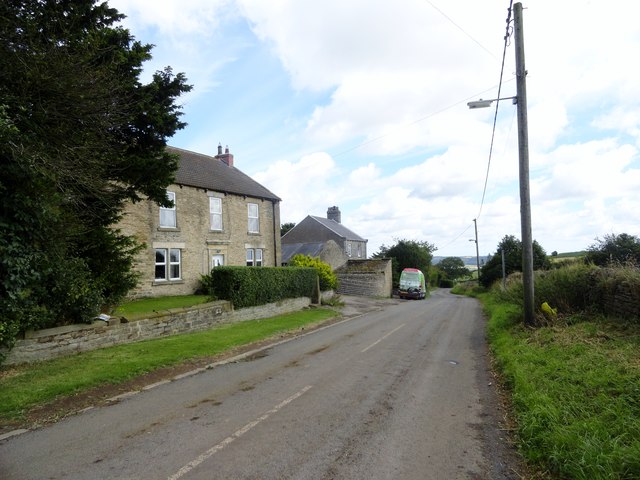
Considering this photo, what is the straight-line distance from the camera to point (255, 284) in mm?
18328

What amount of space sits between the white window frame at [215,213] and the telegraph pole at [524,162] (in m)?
17.8

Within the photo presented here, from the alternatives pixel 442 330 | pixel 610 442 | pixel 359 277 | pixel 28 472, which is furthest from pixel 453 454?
pixel 359 277

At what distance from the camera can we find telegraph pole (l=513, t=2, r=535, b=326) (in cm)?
1218

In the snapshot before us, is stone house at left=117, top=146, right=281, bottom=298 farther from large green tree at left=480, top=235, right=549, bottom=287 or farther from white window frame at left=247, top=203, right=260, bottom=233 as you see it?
large green tree at left=480, top=235, right=549, bottom=287

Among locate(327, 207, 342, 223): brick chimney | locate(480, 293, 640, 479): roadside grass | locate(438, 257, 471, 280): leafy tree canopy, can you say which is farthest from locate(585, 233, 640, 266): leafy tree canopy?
locate(438, 257, 471, 280): leafy tree canopy

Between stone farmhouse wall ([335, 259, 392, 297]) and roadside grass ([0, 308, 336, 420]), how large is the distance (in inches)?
1106

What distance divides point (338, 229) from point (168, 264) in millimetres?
34590

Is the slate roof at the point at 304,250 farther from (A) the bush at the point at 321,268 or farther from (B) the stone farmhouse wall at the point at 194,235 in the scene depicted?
(B) the stone farmhouse wall at the point at 194,235

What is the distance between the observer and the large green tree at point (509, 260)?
1599 inches

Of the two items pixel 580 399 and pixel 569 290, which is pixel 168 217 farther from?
pixel 580 399

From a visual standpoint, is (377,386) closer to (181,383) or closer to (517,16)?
(181,383)

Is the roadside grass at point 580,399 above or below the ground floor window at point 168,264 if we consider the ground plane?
below

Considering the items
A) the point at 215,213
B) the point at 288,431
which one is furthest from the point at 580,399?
the point at 215,213

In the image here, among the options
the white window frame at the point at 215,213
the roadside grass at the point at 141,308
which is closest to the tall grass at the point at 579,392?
the roadside grass at the point at 141,308
